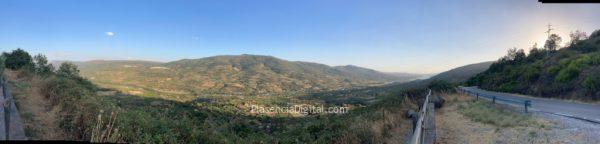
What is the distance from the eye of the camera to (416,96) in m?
32.7

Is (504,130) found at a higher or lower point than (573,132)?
lower

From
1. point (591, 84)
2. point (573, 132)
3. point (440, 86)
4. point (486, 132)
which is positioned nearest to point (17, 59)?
point (486, 132)

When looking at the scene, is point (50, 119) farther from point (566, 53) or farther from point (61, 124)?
point (566, 53)

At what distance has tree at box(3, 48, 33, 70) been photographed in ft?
92.6

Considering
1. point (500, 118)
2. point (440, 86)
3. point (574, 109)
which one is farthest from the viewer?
point (440, 86)

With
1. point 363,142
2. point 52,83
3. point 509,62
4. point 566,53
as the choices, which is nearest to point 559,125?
point 363,142

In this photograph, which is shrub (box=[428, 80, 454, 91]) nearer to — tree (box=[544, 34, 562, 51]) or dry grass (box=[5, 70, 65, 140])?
dry grass (box=[5, 70, 65, 140])

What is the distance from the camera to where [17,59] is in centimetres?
2958

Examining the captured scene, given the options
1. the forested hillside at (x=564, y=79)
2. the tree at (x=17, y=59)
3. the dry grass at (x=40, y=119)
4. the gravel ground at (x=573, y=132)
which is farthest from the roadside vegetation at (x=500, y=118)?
the tree at (x=17, y=59)

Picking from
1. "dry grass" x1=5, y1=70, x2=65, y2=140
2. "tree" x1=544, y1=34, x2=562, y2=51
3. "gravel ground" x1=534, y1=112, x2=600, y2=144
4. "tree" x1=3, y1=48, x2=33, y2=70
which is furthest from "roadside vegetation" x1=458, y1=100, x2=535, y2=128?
"tree" x1=544, y1=34, x2=562, y2=51

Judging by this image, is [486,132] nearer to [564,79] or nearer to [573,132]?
[573,132]

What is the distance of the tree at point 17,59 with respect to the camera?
92.6 feet

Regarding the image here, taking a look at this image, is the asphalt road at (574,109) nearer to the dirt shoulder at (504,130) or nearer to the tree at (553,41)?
the dirt shoulder at (504,130)

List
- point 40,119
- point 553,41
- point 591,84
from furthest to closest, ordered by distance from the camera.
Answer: point 553,41
point 591,84
point 40,119
